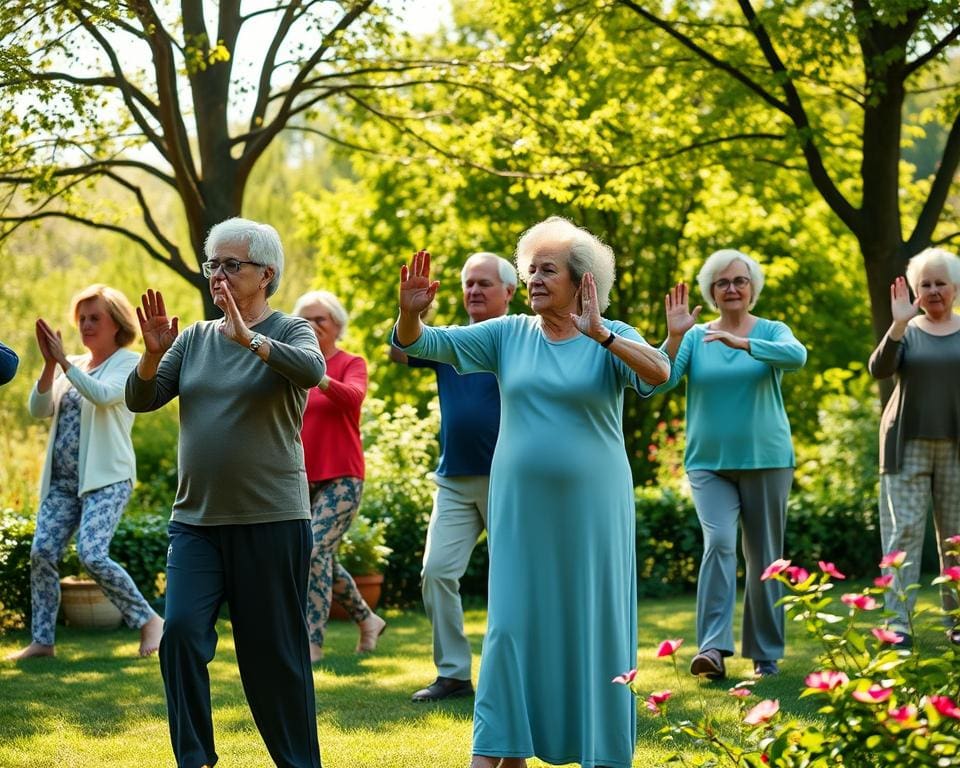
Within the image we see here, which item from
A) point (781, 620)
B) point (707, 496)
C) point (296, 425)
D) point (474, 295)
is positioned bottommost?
point (781, 620)

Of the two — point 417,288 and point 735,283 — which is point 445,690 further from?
point 417,288

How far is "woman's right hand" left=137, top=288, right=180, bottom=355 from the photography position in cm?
502

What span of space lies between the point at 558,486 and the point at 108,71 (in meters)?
7.14

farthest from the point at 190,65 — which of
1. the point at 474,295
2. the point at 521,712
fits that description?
the point at 521,712

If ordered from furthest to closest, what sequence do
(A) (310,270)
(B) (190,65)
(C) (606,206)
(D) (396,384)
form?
1. (A) (310,270)
2. (D) (396,384)
3. (C) (606,206)
4. (B) (190,65)

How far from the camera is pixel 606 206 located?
1207 cm

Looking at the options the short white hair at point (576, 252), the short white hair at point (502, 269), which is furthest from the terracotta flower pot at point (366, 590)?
the short white hair at point (576, 252)

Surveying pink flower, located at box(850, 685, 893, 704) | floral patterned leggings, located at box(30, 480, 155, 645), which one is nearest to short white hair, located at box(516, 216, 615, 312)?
pink flower, located at box(850, 685, 893, 704)

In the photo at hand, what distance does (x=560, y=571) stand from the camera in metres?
4.95

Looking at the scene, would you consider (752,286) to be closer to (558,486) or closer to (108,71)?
(558,486)

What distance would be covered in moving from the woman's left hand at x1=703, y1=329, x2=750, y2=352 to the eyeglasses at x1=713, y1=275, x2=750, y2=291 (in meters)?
0.51

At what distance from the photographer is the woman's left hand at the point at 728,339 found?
23.2 ft

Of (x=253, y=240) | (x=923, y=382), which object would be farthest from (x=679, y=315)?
(x=923, y=382)

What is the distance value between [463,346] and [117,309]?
388 cm
